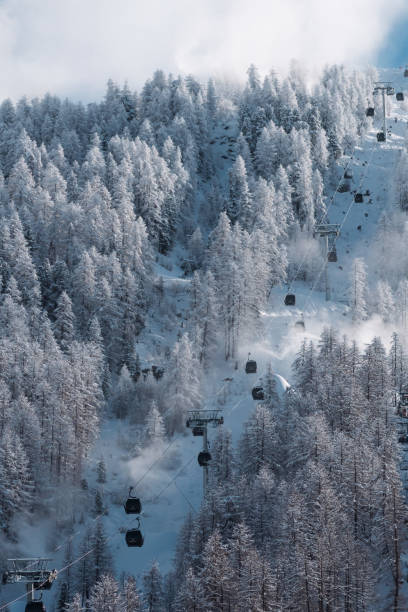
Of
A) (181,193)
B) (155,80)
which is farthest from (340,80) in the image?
(181,193)

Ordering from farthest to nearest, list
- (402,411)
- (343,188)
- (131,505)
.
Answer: (343,188) → (402,411) → (131,505)

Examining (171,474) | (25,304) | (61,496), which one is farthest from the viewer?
(25,304)

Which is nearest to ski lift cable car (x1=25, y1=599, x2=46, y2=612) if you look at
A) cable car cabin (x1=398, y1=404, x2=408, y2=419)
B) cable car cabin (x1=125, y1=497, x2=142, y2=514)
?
cable car cabin (x1=125, y1=497, x2=142, y2=514)

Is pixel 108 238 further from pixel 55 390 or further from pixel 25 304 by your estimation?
pixel 55 390

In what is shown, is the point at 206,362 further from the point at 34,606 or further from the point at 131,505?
the point at 34,606

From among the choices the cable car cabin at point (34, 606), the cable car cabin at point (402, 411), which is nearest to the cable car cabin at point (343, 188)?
the cable car cabin at point (402, 411)

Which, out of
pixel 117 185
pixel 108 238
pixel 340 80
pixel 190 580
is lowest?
pixel 190 580

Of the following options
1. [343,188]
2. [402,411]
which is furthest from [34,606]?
[343,188]

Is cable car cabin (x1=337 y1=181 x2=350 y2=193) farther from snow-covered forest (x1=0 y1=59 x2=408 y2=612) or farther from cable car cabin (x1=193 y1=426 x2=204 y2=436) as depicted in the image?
cable car cabin (x1=193 y1=426 x2=204 y2=436)
